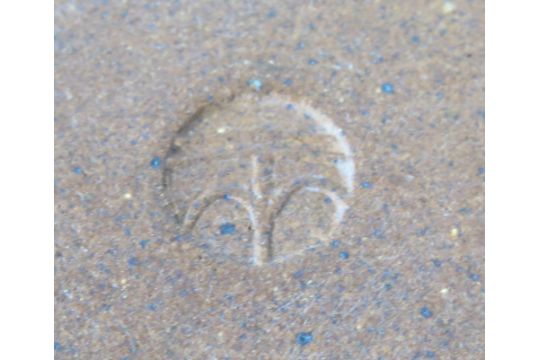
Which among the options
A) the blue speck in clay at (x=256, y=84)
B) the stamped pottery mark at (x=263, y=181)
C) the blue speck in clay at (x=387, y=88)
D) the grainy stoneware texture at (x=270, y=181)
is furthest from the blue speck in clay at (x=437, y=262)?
the blue speck in clay at (x=256, y=84)

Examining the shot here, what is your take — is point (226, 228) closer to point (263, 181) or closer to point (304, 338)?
point (263, 181)

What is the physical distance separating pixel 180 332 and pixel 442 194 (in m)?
0.49

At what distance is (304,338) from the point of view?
100 centimetres

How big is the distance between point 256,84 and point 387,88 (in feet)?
0.74

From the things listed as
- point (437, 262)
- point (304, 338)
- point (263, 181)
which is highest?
point (263, 181)

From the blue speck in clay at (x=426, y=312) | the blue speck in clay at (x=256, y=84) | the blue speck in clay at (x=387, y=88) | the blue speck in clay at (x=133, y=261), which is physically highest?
the blue speck in clay at (x=387, y=88)

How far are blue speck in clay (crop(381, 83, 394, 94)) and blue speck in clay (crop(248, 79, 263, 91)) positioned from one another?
0.21 meters

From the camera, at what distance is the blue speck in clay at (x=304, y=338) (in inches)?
39.1

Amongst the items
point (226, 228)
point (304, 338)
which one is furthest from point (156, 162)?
point (304, 338)

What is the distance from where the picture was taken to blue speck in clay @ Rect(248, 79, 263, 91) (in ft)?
3.40

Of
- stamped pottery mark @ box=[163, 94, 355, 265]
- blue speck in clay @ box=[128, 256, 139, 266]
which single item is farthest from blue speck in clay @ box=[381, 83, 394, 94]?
blue speck in clay @ box=[128, 256, 139, 266]

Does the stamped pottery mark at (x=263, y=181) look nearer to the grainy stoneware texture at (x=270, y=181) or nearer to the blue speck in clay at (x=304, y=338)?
the grainy stoneware texture at (x=270, y=181)

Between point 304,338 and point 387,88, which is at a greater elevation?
point 387,88

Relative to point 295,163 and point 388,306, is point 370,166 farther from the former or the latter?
point 388,306
